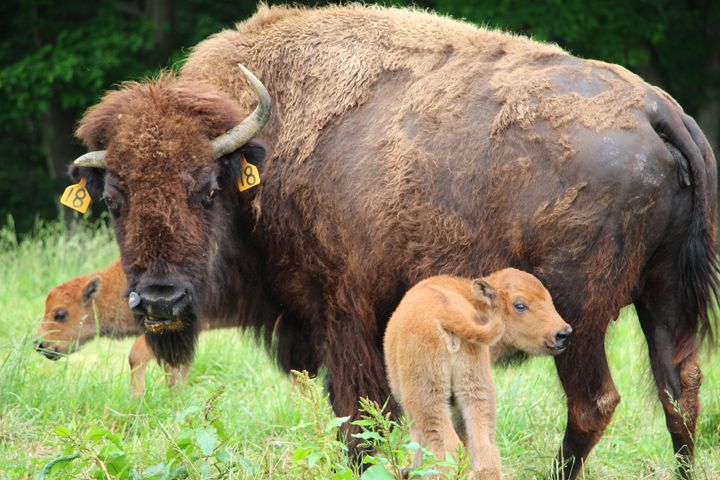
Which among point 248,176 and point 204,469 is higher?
point 248,176

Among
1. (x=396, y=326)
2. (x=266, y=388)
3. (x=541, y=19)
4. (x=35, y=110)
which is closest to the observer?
(x=396, y=326)

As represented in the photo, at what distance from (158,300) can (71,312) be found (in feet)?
10.2

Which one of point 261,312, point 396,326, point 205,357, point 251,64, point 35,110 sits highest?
point 251,64

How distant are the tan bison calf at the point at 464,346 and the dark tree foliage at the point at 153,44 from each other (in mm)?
8954

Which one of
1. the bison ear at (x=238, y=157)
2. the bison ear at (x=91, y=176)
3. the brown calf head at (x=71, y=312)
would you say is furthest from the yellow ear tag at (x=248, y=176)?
the brown calf head at (x=71, y=312)

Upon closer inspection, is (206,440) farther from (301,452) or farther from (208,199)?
(208,199)

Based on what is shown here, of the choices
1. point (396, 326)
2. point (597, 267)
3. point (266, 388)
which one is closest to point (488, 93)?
point (597, 267)

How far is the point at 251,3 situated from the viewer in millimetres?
15148

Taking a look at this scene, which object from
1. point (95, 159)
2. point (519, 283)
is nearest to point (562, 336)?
point (519, 283)

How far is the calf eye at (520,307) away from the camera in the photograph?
4.38 metres

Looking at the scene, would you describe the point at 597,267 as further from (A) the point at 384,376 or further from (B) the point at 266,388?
(B) the point at 266,388

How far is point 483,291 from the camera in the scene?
4.35 metres

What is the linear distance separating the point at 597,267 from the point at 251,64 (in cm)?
230

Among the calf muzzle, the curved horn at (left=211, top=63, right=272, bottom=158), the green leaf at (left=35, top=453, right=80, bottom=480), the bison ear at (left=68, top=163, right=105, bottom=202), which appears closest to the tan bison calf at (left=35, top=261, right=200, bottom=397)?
the bison ear at (left=68, top=163, right=105, bottom=202)
